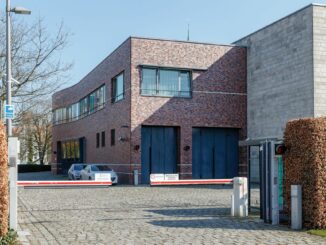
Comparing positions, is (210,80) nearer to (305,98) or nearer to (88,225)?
(305,98)

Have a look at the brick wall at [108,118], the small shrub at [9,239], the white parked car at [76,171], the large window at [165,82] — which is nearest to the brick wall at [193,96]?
the large window at [165,82]

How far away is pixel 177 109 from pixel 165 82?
170 cm

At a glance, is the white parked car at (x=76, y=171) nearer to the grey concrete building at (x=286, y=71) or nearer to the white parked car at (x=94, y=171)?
the white parked car at (x=94, y=171)

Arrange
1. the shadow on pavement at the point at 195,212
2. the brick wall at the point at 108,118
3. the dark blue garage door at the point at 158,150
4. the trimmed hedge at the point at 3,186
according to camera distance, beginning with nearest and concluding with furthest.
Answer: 1. the trimmed hedge at the point at 3,186
2. the shadow on pavement at the point at 195,212
3. the dark blue garage door at the point at 158,150
4. the brick wall at the point at 108,118

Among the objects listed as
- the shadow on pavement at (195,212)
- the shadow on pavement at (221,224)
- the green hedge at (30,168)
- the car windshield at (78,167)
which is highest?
the car windshield at (78,167)

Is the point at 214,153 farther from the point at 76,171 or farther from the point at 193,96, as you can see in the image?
the point at 76,171

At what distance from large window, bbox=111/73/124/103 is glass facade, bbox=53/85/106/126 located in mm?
2545

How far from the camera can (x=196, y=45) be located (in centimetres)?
3142

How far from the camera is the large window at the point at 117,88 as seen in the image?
32.6 meters

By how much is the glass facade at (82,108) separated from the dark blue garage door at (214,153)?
877cm

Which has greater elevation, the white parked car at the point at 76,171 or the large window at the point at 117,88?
the large window at the point at 117,88

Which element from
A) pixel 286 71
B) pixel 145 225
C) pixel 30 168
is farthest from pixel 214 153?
pixel 30 168

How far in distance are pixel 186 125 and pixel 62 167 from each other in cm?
2294

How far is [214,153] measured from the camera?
32.0m
